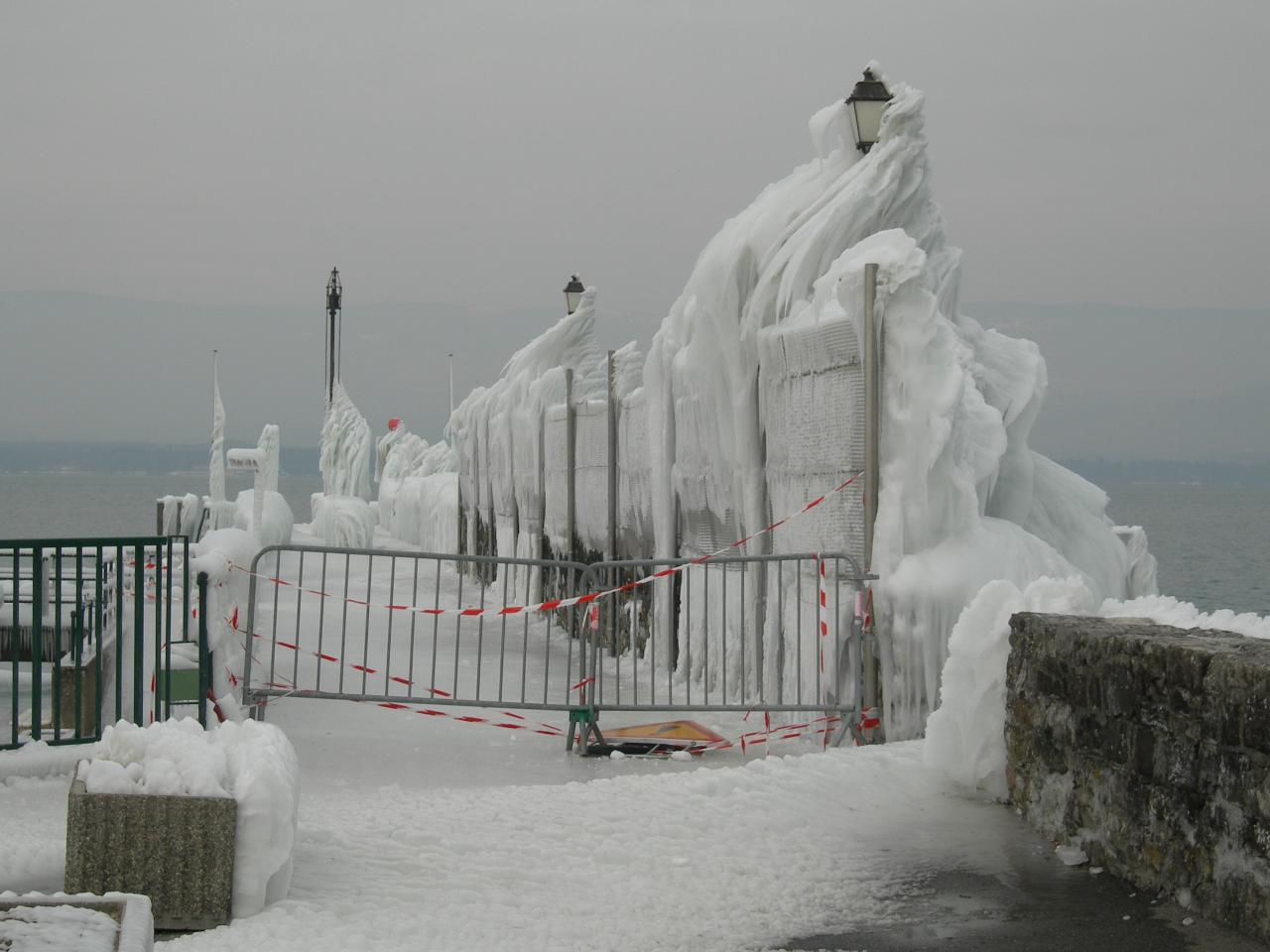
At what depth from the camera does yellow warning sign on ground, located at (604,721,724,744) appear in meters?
9.97

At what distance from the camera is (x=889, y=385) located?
364 inches

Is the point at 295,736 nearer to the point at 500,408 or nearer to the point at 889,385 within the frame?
the point at 889,385

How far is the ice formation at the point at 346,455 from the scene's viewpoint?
51.6 meters

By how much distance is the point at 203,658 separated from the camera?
902 cm

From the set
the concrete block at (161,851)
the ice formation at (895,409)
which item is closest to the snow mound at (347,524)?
the ice formation at (895,409)

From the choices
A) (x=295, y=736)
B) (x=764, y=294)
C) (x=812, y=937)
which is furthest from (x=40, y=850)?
(x=764, y=294)

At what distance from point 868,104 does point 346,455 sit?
143 feet

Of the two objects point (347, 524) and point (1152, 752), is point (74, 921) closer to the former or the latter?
point (1152, 752)

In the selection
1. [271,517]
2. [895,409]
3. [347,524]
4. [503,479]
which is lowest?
[347,524]

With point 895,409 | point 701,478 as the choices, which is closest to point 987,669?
point 895,409

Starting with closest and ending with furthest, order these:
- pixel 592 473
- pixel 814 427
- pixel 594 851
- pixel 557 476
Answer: pixel 594 851 → pixel 814 427 → pixel 592 473 → pixel 557 476

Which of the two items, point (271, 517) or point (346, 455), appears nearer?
point (271, 517)

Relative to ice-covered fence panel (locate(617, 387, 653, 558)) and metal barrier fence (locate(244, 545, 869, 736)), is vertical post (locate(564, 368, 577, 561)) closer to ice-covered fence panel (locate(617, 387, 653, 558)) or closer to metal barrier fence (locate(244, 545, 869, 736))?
metal barrier fence (locate(244, 545, 869, 736))

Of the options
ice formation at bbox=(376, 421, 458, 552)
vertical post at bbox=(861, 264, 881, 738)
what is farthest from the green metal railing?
ice formation at bbox=(376, 421, 458, 552)
